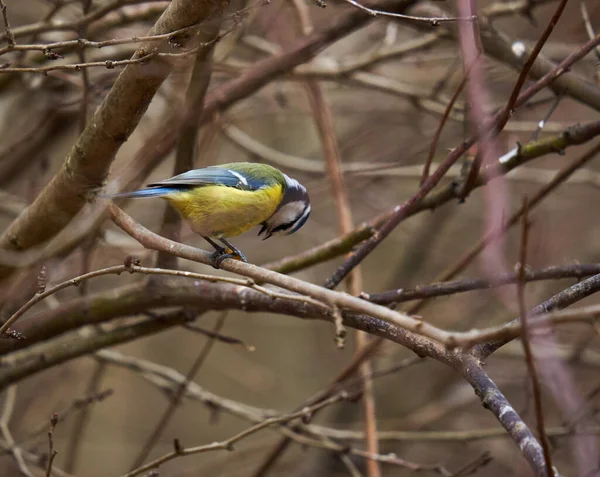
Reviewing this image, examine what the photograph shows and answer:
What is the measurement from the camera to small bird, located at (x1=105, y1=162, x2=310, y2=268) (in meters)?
2.42

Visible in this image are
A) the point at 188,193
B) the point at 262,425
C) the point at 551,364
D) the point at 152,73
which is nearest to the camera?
the point at 551,364

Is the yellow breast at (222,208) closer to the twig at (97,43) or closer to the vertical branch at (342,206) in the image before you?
the vertical branch at (342,206)

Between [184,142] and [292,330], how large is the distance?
4372 millimetres

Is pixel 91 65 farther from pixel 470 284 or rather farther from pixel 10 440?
pixel 10 440

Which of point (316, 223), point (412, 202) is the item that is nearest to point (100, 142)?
point (412, 202)

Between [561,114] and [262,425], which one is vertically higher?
[561,114]

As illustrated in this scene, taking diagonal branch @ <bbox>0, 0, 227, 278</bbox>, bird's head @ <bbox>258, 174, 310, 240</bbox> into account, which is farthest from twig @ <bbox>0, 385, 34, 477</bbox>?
bird's head @ <bbox>258, 174, 310, 240</bbox>

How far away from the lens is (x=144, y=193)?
2.16 m

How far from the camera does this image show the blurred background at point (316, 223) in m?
3.28

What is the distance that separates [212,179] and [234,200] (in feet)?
0.35

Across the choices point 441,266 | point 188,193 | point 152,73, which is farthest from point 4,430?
point 441,266

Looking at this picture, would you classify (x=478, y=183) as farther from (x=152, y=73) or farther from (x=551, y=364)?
(x=152, y=73)

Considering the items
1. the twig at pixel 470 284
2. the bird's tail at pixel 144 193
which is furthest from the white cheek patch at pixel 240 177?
the twig at pixel 470 284

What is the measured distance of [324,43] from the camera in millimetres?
2594
